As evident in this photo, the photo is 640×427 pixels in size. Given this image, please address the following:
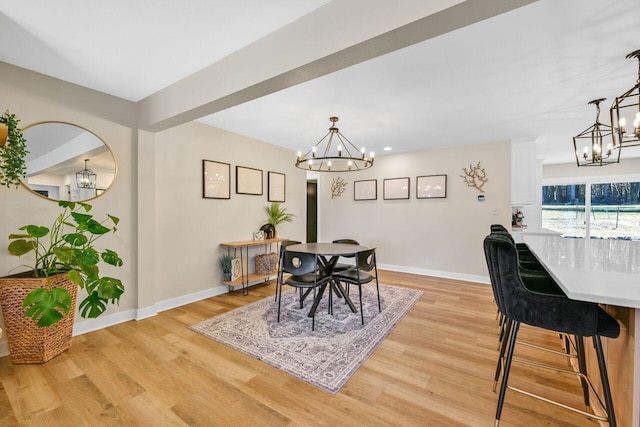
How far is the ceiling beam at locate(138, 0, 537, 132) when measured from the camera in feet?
4.09

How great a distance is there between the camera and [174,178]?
11.3 ft

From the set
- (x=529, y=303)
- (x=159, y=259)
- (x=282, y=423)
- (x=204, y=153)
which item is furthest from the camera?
(x=204, y=153)

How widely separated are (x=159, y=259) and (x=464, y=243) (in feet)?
15.6

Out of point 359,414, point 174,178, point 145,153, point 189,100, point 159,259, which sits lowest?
point 359,414

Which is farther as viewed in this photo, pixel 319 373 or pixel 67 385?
pixel 319 373

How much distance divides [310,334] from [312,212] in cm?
466

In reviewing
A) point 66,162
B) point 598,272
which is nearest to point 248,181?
point 66,162

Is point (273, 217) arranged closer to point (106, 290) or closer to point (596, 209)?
point (106, 290)

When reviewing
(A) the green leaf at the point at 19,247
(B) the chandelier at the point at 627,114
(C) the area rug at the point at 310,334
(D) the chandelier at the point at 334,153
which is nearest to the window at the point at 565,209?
(B) the chandelier at the point at 627,114

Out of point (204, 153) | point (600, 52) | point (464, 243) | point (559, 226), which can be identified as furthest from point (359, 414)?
point (559, 226)

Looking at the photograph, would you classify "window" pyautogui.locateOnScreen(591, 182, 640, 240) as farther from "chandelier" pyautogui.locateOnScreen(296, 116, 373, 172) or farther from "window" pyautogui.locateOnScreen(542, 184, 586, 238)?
"chandelier" pyautogui.locateOnScreen(296, 116, 373, 172)

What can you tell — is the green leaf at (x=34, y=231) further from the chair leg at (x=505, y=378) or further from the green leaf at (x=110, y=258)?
the chair leg at (x=505, y=378)

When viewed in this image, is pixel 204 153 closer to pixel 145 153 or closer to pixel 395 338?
pixel 145 153

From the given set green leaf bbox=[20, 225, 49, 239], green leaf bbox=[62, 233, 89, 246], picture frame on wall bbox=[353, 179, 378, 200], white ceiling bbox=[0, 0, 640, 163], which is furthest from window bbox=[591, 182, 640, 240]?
green leaf bbox=[20, 225, 49, 239]
